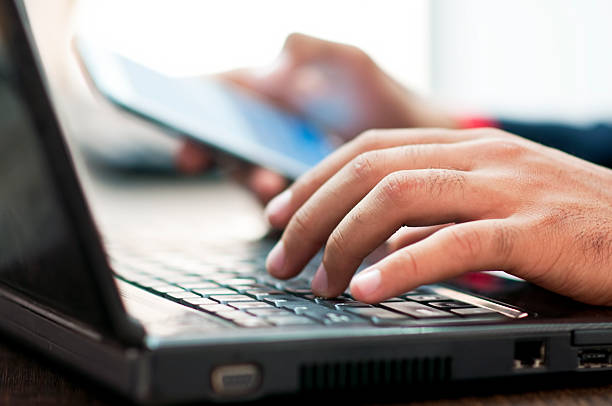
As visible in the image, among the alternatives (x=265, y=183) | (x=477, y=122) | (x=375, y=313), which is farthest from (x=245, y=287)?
(x=477, y=122)

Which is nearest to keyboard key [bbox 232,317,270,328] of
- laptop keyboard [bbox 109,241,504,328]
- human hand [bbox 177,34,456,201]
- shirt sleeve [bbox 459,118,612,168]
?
laptop keyboard [bbox 109,241,504,328]

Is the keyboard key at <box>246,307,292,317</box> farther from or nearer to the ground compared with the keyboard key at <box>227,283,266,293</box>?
farther from the ground

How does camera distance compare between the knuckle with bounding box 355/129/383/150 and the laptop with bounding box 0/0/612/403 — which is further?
the knuckle with bounding box 355/129/383/150

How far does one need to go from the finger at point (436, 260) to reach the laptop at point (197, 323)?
15mm

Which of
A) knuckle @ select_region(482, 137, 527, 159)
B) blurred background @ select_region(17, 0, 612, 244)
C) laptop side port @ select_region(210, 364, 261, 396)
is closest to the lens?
laptop side port @ select_region(210, 364, 261, 396)

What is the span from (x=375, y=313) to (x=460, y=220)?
10 centimetres

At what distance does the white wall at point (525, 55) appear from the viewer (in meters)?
2.85

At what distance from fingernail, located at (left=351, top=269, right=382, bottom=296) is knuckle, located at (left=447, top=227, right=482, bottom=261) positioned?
0.16 feet

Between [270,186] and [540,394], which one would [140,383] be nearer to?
[540,394]

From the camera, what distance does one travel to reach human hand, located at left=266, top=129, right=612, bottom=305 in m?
0.43

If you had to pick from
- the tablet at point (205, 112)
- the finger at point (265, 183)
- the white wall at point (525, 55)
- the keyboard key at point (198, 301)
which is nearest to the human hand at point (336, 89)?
the tablet at point (205, 112)

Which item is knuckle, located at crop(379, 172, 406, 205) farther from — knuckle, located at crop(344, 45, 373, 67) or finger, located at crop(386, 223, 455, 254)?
knuckle, located at crop(344, 45, 373, 67)

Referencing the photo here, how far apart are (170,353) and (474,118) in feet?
4.04

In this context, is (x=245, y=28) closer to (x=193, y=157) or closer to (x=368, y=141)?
(x=193, y=157)
